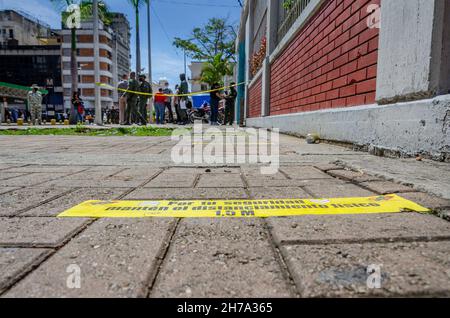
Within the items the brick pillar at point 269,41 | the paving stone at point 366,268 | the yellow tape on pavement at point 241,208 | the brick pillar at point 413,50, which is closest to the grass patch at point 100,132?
the brick pillar at point 269,41

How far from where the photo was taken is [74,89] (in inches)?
792

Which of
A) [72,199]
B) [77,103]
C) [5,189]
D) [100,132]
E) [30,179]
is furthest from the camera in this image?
[77,103]

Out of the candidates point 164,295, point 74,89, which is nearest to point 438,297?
point 164,295

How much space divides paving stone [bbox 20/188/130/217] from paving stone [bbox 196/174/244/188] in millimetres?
513

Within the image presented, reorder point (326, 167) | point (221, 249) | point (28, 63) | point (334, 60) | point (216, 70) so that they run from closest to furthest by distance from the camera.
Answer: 1. point (221, 249)
2. point (326, 167)
3. point (334, 60)
4. point (216, 70)
5. point (28, 63)

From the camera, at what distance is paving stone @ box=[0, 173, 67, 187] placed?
2.11 metres

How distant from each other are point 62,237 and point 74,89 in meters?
21.4

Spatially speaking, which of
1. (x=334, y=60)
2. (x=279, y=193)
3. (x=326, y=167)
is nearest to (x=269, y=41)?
(x=334, y=60)

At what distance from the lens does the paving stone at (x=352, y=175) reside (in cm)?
213

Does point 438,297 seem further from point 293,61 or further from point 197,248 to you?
point 293,61

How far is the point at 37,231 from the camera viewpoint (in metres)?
1.22

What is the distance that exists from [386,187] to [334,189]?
0.94ft

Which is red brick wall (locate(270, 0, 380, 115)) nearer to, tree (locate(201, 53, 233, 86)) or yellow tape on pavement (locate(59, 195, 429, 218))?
yellow tape on pavement (locate(59, 195, 429, 218))

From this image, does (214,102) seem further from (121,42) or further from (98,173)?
(121,42)
